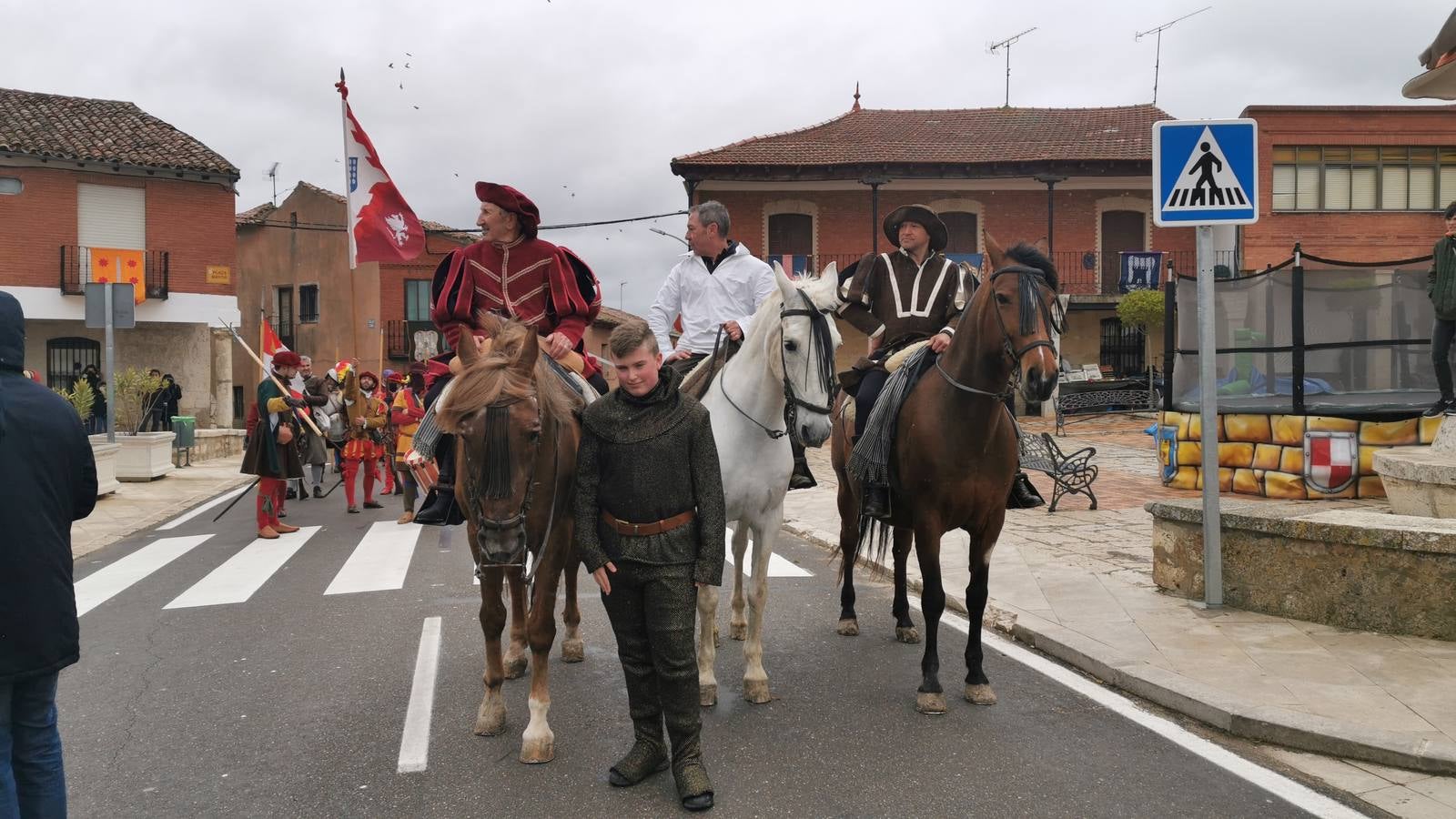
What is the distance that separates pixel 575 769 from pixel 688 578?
3.25 feet

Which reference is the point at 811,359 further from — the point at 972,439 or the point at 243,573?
the point at 243,573

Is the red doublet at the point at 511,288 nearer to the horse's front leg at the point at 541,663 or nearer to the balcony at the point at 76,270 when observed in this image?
the horse's front leg at the point at 541,663

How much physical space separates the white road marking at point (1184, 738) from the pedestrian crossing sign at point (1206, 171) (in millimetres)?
3029

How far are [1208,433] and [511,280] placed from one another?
182 inches

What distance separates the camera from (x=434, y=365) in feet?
16.8

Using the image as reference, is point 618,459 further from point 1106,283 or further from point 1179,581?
point 1106,283

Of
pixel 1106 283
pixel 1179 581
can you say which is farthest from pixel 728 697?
pixel 1106 283

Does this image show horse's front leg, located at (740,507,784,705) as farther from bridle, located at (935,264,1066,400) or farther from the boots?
the boots

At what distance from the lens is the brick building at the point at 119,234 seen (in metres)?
28.3

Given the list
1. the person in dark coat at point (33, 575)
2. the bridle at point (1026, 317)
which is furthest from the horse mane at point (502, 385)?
the bridle at point (1026, 317)

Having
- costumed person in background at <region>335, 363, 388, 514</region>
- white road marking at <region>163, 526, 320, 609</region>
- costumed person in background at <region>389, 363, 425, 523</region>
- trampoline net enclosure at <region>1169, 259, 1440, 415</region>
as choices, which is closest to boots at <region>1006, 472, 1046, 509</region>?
white road marking at <region>163, 526, 320, 609</region>

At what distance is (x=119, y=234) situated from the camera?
1172 inches

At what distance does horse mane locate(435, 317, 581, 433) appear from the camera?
387cm

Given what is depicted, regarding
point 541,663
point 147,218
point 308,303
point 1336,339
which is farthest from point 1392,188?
point 308,303
